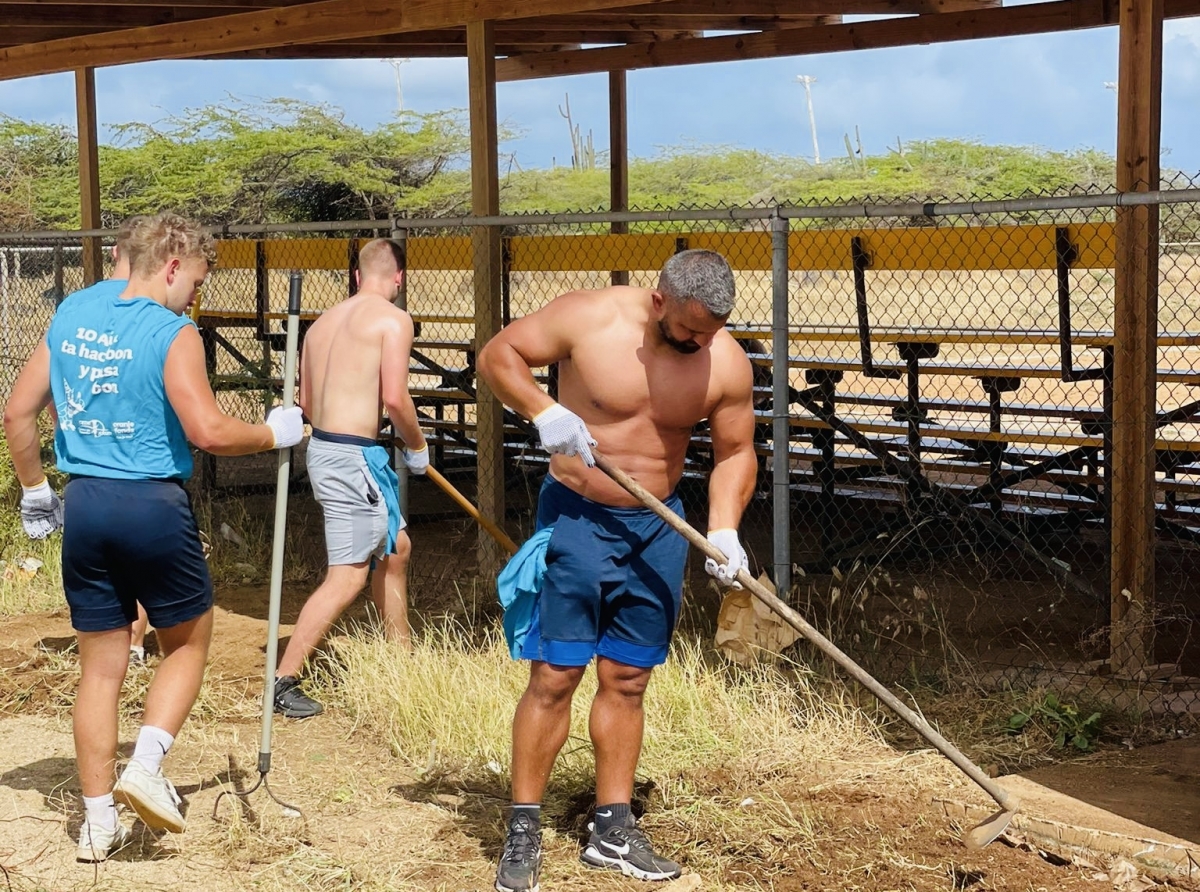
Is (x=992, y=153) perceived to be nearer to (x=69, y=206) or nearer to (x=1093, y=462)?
(x=69, y=206)

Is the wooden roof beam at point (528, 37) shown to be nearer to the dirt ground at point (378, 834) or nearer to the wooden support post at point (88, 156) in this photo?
the wooden support post at point (88, 156)

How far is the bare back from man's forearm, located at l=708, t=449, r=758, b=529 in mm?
2072

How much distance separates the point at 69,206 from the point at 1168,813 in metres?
35.7

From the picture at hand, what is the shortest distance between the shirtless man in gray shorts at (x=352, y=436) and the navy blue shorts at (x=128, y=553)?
65.5 inches

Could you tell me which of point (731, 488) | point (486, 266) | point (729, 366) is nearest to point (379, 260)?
point (486, 266)

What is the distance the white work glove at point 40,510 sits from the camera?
517cm

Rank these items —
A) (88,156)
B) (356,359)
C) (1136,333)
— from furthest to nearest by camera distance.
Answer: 1. (88,156)
2. (356,359)
3. (1136,333)

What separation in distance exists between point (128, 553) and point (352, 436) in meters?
1.92

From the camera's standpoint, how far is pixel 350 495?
6.38 m

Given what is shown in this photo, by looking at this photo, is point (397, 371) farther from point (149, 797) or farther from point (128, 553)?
point (149, 797)

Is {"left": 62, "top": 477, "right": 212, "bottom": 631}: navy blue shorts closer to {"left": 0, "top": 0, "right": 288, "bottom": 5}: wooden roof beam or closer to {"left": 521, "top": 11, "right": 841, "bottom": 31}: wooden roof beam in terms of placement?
{"left": 0, "top": 0, "right": 288, "bottom": 5}: wooden roof beam

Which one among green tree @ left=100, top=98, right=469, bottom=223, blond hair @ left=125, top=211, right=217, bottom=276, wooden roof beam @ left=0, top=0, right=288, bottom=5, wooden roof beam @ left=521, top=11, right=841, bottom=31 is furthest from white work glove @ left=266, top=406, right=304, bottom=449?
green tree @ left=100, top=98, right=469, bottom=223

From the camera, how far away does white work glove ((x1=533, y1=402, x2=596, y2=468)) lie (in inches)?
170

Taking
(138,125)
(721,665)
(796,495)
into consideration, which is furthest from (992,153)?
(721,665)
